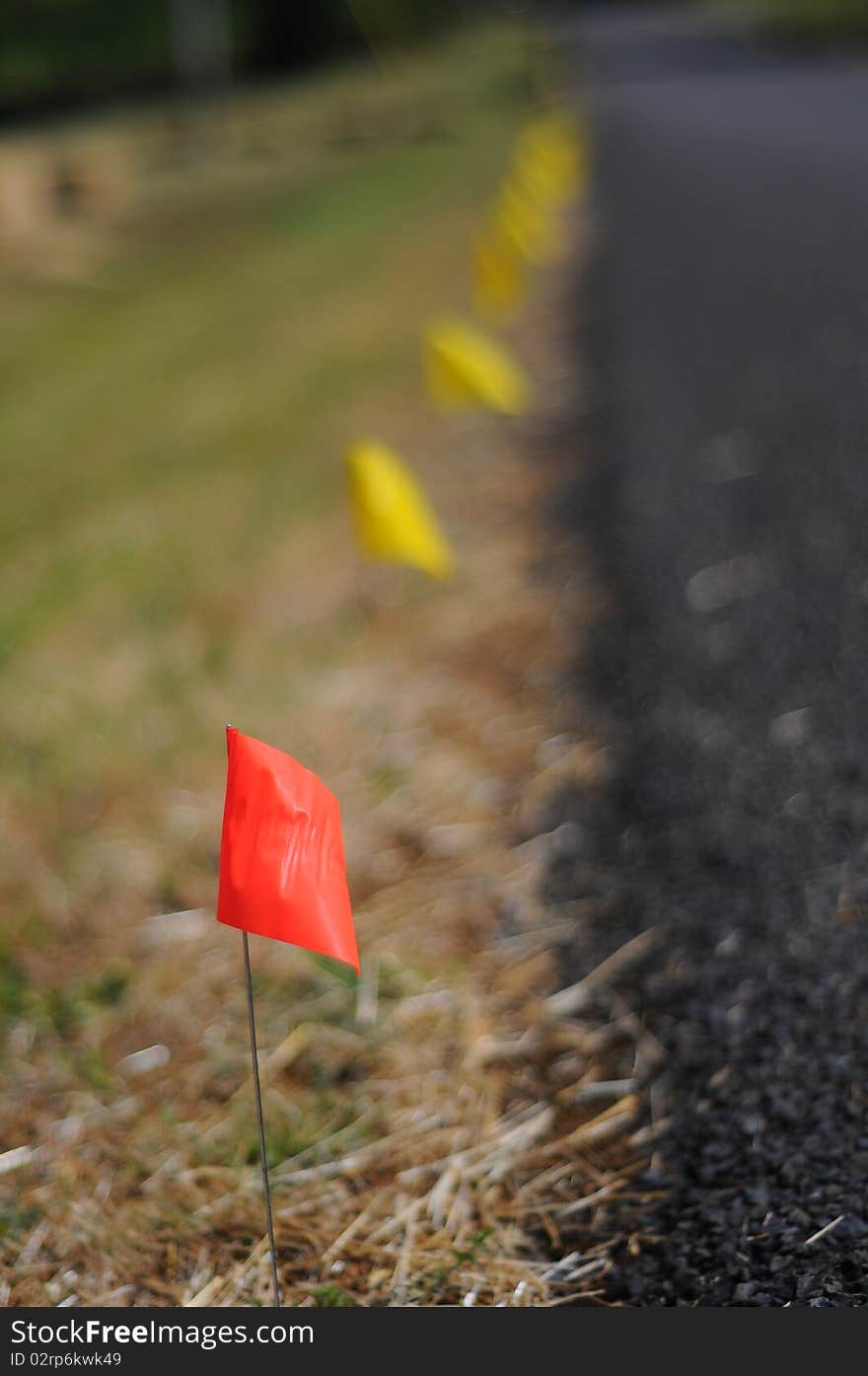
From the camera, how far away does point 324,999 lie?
192cm

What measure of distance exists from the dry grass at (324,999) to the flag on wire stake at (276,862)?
231 millimetres

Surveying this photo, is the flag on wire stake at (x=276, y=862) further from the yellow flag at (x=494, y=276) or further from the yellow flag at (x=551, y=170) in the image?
the yellow flag at (x=551, y=170)

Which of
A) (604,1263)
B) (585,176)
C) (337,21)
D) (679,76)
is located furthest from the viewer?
(337,21)

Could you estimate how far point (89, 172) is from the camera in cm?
1565

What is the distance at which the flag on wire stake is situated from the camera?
4.21ft

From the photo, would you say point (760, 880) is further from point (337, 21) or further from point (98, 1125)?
point (337, 21)

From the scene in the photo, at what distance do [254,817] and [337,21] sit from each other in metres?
30.7

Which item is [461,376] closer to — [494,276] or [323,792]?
[494,276]

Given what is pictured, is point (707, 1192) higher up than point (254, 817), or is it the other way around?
point (254, 817)

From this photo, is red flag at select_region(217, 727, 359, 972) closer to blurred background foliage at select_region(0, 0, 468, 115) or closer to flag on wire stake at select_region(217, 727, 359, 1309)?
flag on wire stake at select_region(217, 727, 359, 1309)

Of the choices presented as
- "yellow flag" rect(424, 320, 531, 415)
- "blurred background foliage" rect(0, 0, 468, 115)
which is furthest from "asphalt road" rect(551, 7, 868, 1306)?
"blurred background foliage" rect(0, 0, 468, 115)

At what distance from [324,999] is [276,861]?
0.70 metres

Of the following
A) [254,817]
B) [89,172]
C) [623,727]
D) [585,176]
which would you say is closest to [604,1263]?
[254,817]

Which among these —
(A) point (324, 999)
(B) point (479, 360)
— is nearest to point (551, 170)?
(B) point (479, 360)
